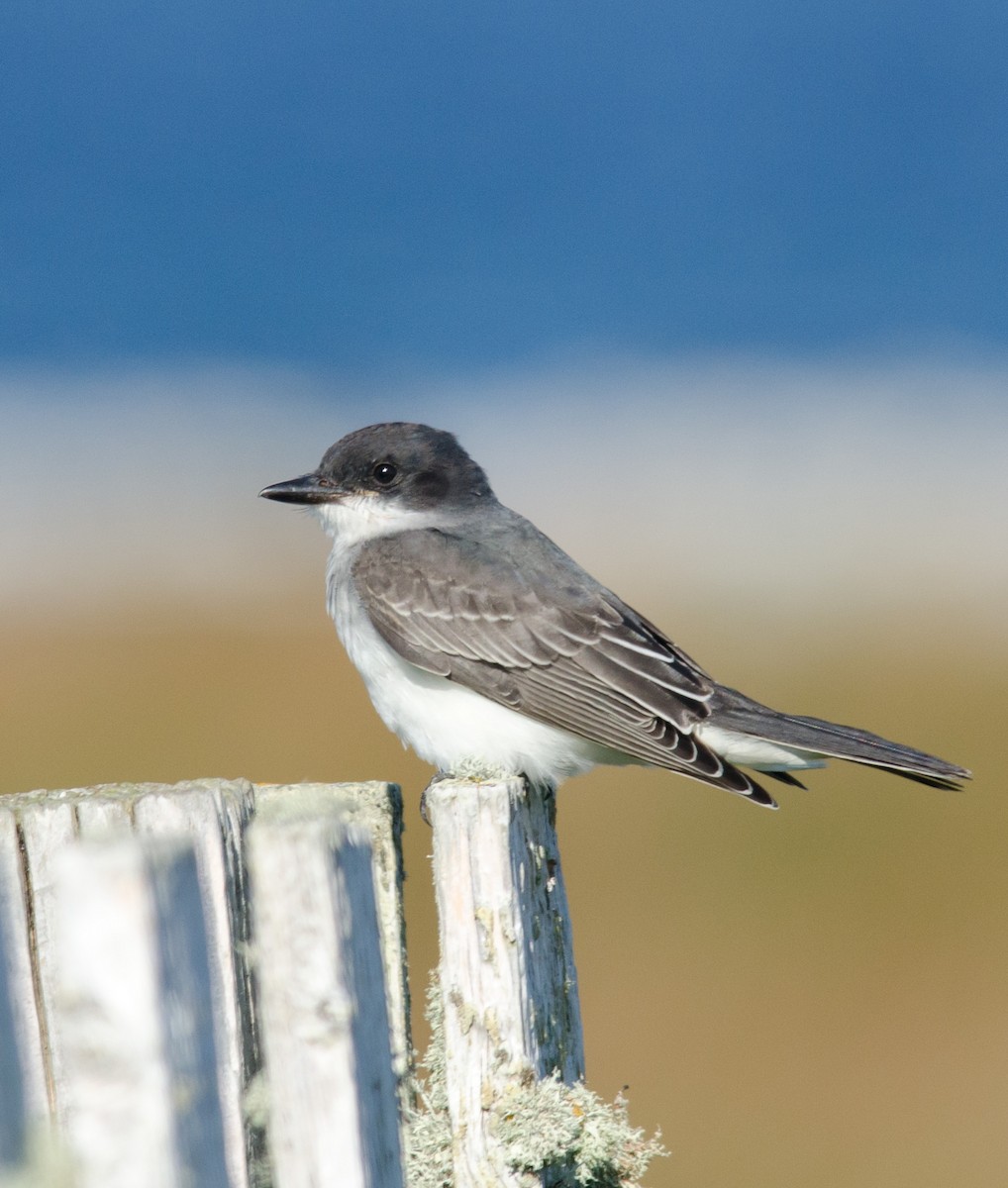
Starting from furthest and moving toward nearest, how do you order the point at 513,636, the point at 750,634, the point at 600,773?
1. the point at 750,634
2. the point at 600,773
3. the point at 513,636

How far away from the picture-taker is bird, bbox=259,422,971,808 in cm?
493

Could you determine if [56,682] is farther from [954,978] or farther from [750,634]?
[954,978]

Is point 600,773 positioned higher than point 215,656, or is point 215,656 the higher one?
point 215,656

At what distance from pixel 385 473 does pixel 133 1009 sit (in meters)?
4.27

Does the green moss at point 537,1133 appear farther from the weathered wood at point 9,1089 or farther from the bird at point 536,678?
the bird at point 536,678

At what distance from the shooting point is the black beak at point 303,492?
5.68 meters

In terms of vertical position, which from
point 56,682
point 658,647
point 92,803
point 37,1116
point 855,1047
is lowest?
point 855,1047

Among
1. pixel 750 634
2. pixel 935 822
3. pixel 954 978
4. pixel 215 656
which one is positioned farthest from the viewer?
pixel 750 634

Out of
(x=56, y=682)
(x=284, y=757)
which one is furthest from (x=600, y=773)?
(x=56, y=682)

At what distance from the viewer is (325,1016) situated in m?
1.93

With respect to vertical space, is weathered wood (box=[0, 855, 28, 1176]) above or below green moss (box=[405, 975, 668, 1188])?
above

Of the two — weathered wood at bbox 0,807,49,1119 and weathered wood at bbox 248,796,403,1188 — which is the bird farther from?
weathered wood at bbox 248,796,403,1188

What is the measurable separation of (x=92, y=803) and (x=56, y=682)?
9033 millimetres

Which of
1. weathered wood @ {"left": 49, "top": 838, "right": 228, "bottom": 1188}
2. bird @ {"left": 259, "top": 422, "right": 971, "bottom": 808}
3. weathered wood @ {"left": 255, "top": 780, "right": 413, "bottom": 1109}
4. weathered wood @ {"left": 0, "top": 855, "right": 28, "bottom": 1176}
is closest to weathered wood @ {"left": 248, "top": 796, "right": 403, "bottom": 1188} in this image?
weathered wood @ {"left": 49, "top": 838, "right": 228, "bottom": 1188}
